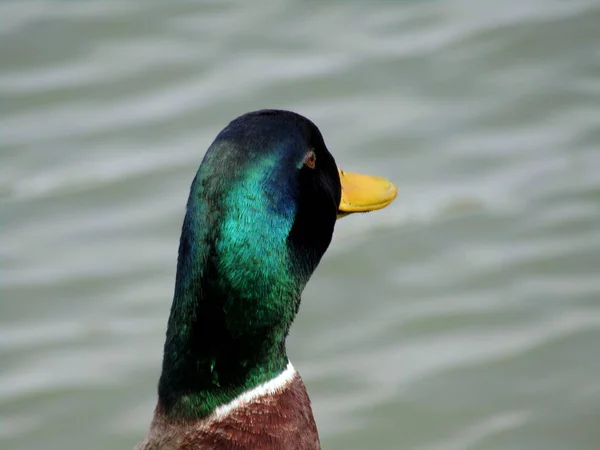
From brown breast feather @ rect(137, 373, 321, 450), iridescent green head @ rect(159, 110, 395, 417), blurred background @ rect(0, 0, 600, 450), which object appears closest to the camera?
iridescent green head @ rect(159, 110, 395, 417)

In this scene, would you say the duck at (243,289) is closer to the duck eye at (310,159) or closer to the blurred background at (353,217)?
the duck eye at (310,159)

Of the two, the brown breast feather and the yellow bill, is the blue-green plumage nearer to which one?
the brown breast feather

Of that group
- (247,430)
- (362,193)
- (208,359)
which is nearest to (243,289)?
(208,359)

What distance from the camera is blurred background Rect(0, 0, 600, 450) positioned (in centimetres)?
464

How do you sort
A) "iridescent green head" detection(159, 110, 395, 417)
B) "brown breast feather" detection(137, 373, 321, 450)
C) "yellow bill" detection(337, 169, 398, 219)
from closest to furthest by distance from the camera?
"iridescent green head" detection(159, 110, 395, 417) → "brown breast feather" detection(137, 373, 321, 450) → "yellow bill" detection(337, 169, 398, 219)

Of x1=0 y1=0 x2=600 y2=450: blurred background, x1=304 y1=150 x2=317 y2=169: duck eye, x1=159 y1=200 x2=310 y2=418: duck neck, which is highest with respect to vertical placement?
x1=304 y1=150 x2=317 y2=169: duck eye

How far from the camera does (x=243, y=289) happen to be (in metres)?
2.76

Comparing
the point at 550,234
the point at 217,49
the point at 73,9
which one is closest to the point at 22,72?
the point at 73,9

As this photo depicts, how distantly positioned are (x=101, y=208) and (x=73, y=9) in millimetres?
1751

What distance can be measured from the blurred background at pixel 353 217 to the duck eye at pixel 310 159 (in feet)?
5.80

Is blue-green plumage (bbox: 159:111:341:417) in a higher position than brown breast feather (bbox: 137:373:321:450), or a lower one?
higher

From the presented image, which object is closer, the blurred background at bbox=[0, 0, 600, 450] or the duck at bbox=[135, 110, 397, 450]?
the duck at bbox=[135, 110, 397, 450]

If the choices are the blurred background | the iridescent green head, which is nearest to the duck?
the iridescent green head

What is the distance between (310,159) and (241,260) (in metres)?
0.34
